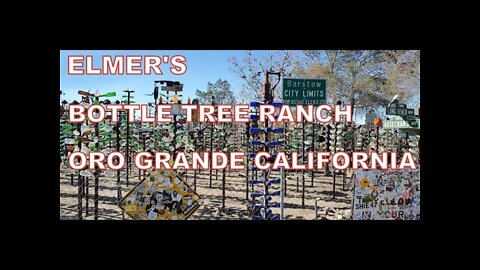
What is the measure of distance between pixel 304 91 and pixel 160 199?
3.26 metres

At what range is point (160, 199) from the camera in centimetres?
656

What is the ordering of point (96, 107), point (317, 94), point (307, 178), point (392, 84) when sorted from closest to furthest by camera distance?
point (317, 94) < point (96, 107) < point (307, 178) < point (392, 84)

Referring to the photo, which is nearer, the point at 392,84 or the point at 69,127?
the point at 69,127

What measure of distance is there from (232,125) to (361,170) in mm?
7299

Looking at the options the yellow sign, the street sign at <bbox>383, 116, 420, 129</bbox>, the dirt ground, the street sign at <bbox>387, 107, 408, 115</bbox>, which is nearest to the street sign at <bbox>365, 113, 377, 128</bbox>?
the street sign at <bbox>383, 116, 420, 129</bbox>

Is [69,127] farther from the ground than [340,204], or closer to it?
farther from the ground

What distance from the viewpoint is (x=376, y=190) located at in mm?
7227

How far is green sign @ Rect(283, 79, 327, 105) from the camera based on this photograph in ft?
21.0

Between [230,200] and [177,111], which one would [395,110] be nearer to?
[230,200]

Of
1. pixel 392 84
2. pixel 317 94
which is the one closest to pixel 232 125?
pixel 392 84

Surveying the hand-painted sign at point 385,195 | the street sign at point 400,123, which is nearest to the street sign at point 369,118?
the street sign at point 400,123

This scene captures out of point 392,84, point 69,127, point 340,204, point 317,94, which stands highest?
point 392,84

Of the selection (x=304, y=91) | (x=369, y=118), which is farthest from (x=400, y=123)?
(x=304, y=91)

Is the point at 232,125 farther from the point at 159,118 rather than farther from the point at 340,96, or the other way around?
the point at 159,118
